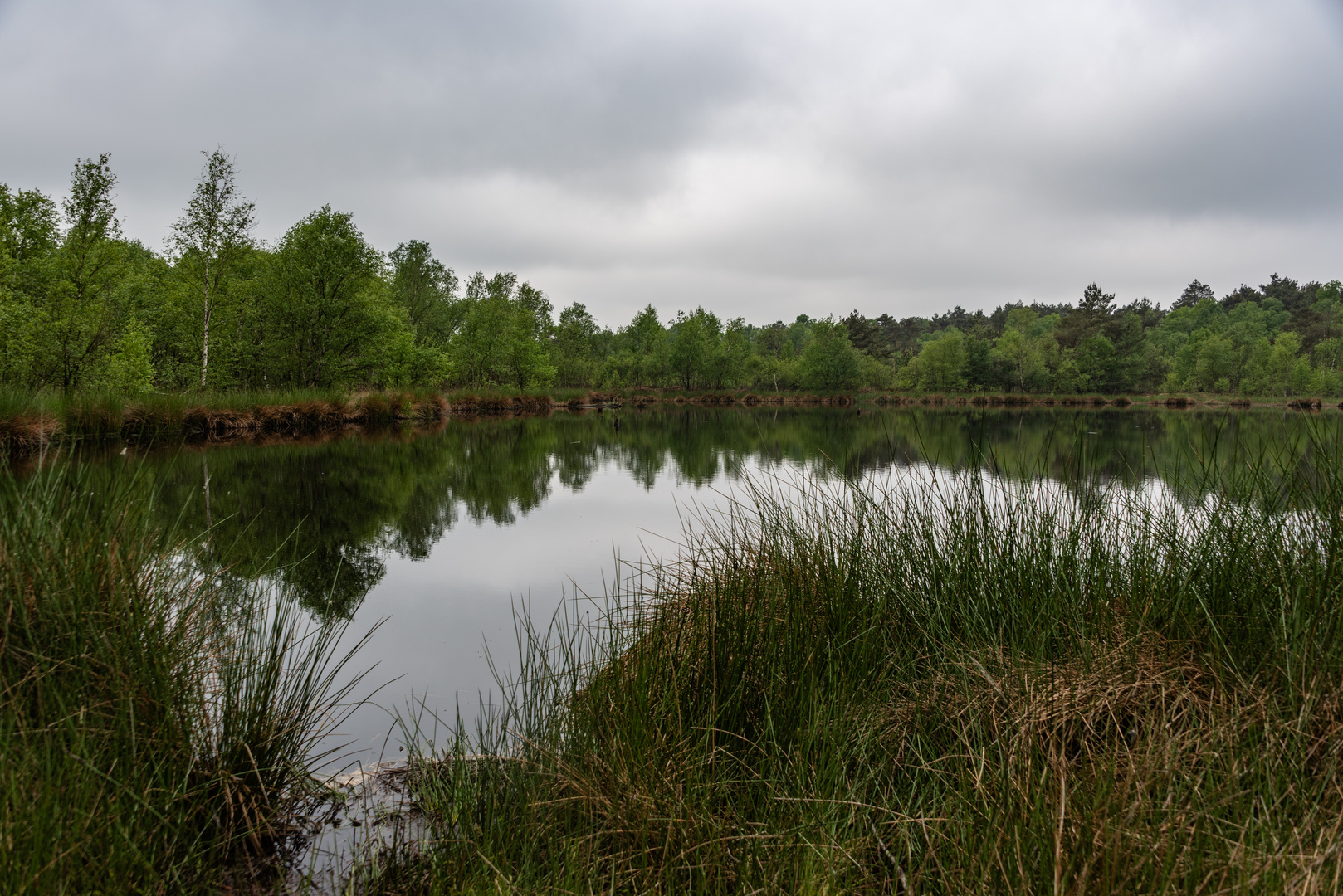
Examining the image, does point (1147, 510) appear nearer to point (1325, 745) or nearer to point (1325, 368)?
point (1325, 745)

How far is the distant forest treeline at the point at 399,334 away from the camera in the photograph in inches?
725

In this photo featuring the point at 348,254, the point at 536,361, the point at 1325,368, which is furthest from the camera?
the point at 1325,368

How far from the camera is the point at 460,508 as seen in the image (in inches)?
417

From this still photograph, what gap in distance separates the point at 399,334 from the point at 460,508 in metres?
22.8

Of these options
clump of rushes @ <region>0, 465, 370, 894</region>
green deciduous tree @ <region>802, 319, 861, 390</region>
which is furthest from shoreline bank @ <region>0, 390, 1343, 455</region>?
green deciduous tree @ <region>802, 319, 861, 390</region>

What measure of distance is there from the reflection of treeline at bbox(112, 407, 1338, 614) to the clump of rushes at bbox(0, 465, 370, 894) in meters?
0.38

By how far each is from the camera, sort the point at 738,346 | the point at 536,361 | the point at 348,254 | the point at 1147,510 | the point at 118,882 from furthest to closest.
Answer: the point at 738,346, the point at 536,361, the point at 348,254, the point at 1147,510, the point at 118,882

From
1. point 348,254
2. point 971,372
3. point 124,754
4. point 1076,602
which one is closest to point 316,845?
point 124,754

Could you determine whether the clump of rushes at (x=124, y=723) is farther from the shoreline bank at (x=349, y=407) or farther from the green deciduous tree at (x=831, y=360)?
the green deciduous tree at (x=831, y=360)

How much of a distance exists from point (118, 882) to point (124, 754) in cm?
48

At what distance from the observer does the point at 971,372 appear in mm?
56062

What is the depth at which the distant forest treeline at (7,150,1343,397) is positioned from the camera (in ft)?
60.4

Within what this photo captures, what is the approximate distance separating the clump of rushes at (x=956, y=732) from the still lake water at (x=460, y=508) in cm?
50

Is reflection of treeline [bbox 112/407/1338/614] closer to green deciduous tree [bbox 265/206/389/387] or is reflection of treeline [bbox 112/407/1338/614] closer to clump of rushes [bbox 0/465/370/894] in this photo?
clump of rushes [bbox 0/465/370/894]
